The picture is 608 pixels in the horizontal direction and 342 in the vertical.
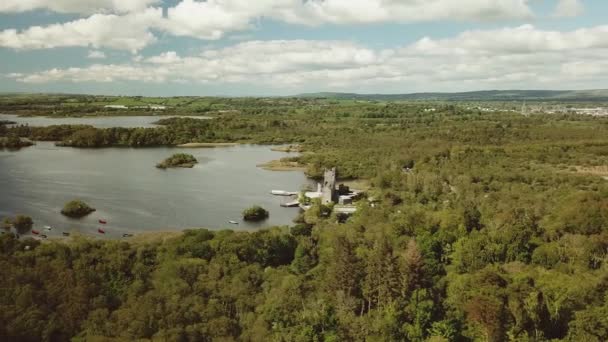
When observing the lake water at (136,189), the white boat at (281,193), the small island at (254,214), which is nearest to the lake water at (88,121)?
the lake water at (136,189)

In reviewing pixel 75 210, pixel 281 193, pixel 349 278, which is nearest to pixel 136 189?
pixel 75 210

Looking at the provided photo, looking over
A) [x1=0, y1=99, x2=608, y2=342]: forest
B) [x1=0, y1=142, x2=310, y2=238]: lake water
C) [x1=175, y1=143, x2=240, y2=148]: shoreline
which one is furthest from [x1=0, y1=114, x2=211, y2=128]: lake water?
[x1=0, y1=99, x2=608, y2=342]: forest

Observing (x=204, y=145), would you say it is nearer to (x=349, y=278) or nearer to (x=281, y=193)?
(x=281, y=193)

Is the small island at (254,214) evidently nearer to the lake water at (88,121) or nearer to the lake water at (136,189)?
the lake water at (136,189)

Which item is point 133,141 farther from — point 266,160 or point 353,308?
point 353,308

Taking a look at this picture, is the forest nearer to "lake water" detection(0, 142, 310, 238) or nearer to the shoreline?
"lake water" detection(0, 142, 310, 238)

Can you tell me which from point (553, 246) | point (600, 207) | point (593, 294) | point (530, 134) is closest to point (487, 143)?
point (530, 134)
